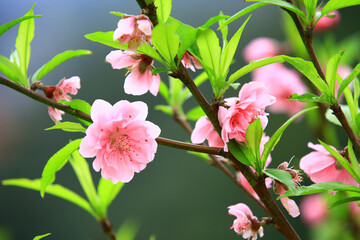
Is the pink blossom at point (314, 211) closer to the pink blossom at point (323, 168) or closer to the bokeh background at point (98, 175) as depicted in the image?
the pink blossom at point (323, 168)

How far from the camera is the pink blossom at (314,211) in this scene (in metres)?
1.51

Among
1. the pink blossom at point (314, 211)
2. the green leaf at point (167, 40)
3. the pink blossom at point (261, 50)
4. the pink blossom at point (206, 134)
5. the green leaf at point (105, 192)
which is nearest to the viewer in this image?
the green leaf at point (167, 40)

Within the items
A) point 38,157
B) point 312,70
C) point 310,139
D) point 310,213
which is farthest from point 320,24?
point 38,157

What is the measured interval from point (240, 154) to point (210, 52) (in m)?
0.12

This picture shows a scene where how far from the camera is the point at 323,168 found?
55 cm

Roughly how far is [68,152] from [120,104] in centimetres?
9

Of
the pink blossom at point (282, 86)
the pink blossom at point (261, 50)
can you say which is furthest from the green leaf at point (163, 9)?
the pink blossom at point (261, 50)

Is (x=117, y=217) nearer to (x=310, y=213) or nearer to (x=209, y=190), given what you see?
(x=209, y=190)

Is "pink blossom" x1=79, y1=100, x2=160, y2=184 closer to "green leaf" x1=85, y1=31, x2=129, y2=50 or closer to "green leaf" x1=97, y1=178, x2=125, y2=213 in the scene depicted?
"green leaf" x1=85, y1=31, x2=129, y2=50

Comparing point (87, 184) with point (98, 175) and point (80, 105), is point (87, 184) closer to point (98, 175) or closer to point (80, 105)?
point (80, 105)

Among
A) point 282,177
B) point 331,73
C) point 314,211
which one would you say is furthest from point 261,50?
point 282,177

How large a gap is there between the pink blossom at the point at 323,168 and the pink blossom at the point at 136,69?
0.24 m

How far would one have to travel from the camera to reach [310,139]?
324cm

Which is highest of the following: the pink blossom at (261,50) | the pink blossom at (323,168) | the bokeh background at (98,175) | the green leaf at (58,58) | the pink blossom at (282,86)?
the green leaf at (58,58)
